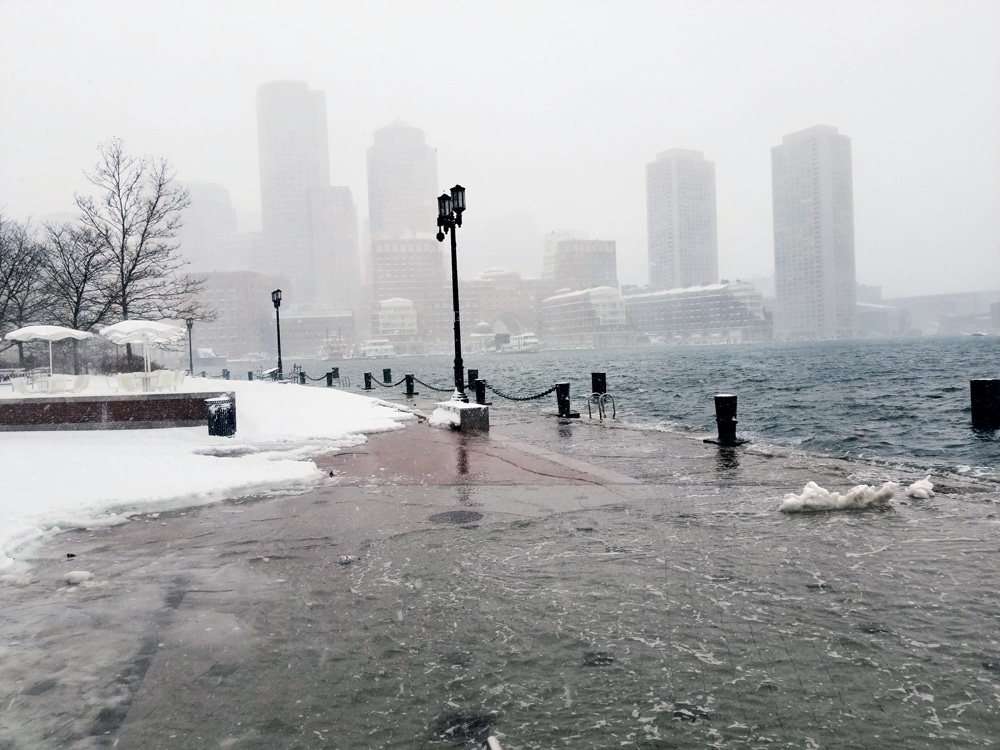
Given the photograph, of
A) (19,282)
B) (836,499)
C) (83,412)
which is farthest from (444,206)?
(19,282)

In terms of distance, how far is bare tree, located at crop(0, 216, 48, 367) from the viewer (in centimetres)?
4172

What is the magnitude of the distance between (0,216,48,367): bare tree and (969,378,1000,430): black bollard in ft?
151

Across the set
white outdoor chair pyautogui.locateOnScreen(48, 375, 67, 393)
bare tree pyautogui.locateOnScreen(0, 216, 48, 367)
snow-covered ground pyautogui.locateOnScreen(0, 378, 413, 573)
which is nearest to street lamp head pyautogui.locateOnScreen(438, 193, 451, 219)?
snow-covered ground pyautogui.locateOnScreen(0, 378, 413, 573)

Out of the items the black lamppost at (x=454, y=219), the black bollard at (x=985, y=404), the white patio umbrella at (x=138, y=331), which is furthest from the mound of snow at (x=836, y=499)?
A: the white patio umbrella at (x=138, y=331)

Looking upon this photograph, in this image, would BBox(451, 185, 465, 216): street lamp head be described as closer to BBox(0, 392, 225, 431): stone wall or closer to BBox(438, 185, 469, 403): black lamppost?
BBox(438, 185, 469, 403): black lamppost

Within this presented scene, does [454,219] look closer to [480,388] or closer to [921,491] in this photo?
[480,388]

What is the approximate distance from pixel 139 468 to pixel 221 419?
13.5ft

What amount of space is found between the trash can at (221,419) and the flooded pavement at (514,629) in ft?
21.5

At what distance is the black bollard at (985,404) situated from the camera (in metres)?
16.9

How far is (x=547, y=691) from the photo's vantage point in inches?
142

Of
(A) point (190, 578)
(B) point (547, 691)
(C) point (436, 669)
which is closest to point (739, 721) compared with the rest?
(B) point (547, 691)

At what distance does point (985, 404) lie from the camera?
673 inches

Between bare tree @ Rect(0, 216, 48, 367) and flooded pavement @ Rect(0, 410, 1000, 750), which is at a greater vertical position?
bare tree @ Rect(0, 216, 48, 367)

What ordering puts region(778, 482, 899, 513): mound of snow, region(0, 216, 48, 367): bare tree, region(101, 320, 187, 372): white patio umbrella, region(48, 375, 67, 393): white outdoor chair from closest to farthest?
region(778, 482, 899, 513): mound of snow, region(48, 375, 67, 393): white outdoor chair, region(101, 320, 187, 372): white patio umbrella, region(0, 216, 48, 367): bare tree
